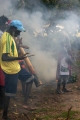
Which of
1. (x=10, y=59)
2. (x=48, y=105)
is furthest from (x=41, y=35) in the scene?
(x=10, y=59)

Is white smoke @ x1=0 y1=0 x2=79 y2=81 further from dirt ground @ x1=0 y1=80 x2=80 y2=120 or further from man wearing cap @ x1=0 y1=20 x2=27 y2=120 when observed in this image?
man wearing cap @ x1=0 y1=20 x2=27 y2=120

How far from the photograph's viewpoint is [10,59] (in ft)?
16.4

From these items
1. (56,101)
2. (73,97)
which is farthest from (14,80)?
(73,97)

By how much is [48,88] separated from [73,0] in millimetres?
5314

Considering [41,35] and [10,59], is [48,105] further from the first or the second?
[41,35]

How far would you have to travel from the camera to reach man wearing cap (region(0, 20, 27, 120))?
195 inches

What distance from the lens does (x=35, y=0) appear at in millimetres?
10242

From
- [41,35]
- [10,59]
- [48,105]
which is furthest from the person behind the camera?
[41,35]

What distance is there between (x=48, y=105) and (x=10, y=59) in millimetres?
1815

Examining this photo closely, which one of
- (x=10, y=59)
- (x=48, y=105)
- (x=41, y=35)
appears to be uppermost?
(x=41, y=35)

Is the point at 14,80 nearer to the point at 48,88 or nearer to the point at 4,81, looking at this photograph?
the point at 4,81

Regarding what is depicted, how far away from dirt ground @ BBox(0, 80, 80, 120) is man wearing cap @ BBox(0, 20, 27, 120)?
1.86 feet

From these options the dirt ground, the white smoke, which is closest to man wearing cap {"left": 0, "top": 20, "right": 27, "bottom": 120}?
the dirt ground

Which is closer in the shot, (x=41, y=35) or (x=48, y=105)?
(x=48, y=105)
